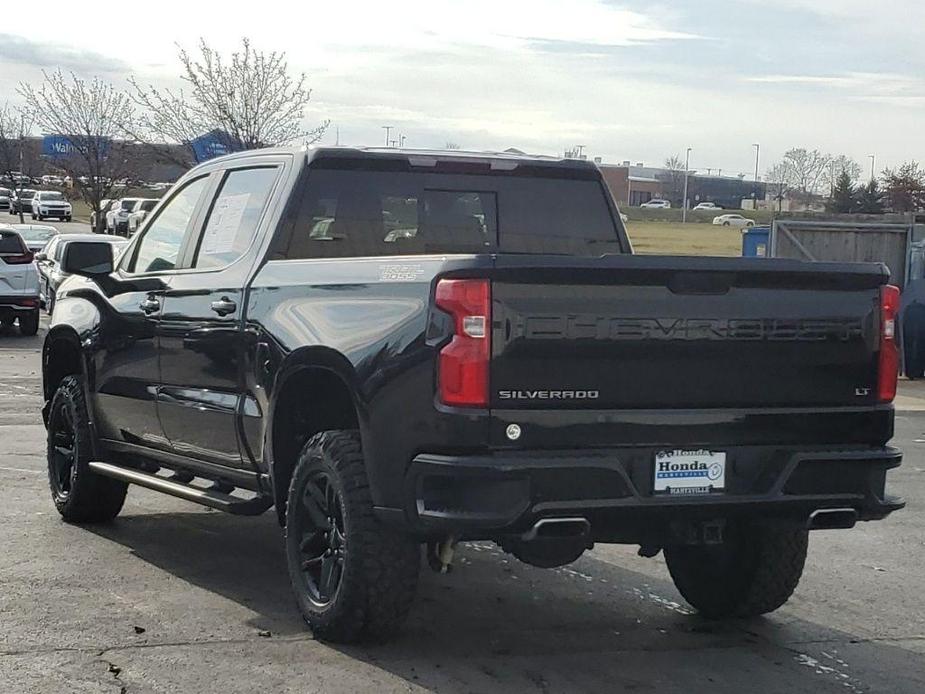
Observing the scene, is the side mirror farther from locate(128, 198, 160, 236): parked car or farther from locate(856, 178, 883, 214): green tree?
locate(856, 178, 883, 214): green tree

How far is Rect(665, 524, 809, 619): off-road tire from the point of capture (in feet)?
20.7

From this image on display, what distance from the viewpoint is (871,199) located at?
71.9 metres

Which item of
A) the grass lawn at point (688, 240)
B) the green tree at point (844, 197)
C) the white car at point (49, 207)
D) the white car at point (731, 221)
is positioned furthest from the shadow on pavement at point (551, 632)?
the white car at point (731, 221)

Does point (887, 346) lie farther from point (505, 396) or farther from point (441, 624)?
point (441, 624)

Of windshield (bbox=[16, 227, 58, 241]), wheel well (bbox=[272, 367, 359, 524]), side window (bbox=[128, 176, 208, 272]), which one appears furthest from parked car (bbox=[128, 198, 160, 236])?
wheel well (bbox=[272, 367, 359, 524])

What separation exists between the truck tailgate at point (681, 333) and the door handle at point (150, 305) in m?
2.81

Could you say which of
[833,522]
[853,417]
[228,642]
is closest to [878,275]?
[853,417]

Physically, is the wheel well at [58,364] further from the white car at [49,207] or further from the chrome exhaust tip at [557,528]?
the white car at [49,207]

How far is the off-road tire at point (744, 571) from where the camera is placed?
6.30 m

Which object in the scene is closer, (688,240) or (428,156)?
(428,156)

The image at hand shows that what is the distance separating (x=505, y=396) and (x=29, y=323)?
1954cm

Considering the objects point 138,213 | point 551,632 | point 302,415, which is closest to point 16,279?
point 302,415

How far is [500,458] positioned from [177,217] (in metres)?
3.29

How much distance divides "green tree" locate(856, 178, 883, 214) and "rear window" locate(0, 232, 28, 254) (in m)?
54.3
